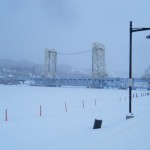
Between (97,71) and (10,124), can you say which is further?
(97,71)

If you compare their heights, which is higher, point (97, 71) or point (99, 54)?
point (99, 54)

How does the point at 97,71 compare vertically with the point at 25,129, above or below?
above

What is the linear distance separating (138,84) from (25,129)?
98.3 metres

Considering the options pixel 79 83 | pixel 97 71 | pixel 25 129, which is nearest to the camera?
pixel 25 129

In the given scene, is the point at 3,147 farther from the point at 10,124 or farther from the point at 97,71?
the point at 97,71

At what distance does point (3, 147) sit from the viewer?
10.0 metres

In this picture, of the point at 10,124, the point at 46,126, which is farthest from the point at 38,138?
the point at 10,124

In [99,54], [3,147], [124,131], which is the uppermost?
[99,54]

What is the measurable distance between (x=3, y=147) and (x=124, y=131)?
4850 millimetres

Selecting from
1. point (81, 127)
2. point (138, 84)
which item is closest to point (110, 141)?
point (81, 127)

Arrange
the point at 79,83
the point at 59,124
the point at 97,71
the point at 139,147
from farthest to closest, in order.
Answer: the point at 79,83, the point at 97,71, the point at 59,124, the point at 139,147

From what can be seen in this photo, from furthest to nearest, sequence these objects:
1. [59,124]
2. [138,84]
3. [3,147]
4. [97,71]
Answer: [97,71] < [138,84] < [59,124] < [3,147]

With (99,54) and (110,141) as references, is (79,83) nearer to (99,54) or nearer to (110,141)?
(99,54)

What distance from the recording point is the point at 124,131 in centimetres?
1034
